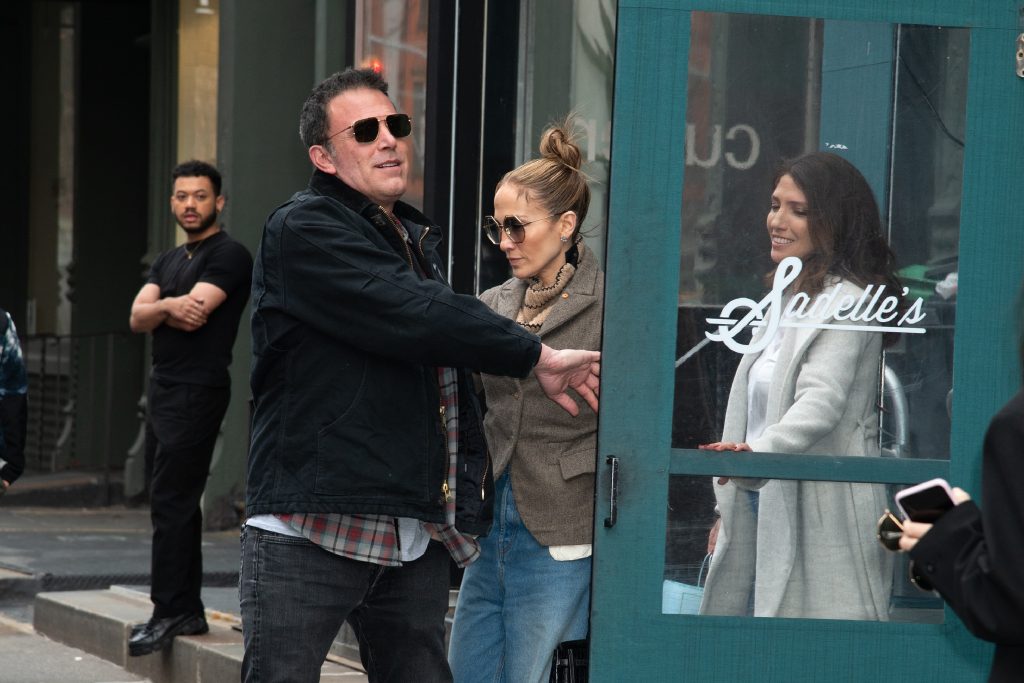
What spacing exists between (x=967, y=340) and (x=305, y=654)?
173cm

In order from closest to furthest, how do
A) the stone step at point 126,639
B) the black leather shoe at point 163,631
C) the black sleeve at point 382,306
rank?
1. the black sleeve at point 382,306
2. the stone step at point 126,639
3. the black leather shoe at point 163,631

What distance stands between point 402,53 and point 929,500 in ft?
15.6

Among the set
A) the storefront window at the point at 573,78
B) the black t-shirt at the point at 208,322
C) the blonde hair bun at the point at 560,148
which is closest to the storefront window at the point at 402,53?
the storefront window at the point at 573,78

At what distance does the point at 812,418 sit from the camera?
3740mm

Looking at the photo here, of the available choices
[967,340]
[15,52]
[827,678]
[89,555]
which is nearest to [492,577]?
[827,678]

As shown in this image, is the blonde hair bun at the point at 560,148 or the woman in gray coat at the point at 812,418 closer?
the woman in gray coat at the point at 812,418

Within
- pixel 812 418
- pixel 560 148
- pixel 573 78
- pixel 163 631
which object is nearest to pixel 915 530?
pixel 812 418

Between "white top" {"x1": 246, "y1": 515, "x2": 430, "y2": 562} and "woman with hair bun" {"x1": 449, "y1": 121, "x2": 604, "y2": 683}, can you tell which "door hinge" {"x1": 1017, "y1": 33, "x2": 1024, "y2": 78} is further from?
"white top" {"x1": 246, "y1": 515, "x2": 430, "y2": 562}

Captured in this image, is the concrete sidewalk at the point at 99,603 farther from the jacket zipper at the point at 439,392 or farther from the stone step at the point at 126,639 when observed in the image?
the jacket zipper at the point at 439,392

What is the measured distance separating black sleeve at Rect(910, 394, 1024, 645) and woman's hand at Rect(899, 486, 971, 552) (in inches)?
2.8

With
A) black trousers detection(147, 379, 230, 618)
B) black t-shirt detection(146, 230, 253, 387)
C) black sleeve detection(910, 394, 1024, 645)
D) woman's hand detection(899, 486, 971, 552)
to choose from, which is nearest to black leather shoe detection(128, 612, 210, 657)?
black trousers detection(147, 379, 230, 618)

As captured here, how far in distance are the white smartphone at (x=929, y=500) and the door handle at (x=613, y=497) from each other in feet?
4.55

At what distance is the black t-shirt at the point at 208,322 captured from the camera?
19.8 feet

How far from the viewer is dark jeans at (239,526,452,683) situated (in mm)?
3445
